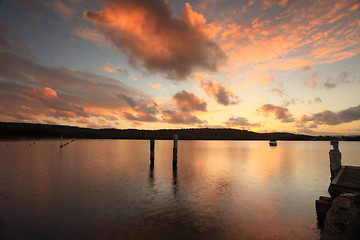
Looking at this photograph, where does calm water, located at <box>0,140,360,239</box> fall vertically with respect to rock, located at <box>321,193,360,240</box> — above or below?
below

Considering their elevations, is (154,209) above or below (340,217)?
below

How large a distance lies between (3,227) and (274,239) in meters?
14.6

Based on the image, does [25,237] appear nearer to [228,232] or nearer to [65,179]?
[228,232]

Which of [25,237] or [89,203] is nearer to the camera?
[25,237]

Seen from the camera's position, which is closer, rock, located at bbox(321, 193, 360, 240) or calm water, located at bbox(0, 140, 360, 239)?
rock, located at bbox(321, 193, 360, 240)

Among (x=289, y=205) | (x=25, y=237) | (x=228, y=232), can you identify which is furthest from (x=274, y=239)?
(x=25, y=237)

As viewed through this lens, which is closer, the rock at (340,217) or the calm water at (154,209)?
the rock at (340,217)

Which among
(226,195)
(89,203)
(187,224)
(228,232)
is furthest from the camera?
(226,195)

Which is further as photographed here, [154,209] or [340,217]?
[154,209]

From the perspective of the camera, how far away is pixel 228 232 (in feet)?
38.1

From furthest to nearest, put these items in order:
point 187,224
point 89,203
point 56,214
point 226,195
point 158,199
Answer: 1. point 226,195
2. point 158,199
3. point 89,203
4. point 56,214
5. point 187,224

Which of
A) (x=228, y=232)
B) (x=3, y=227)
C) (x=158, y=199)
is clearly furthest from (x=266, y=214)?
(x=3, y=227)

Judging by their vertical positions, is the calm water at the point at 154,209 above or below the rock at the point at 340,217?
below

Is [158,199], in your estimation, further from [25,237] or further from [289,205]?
[289,205]
